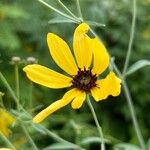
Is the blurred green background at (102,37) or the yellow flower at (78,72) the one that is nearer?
the yellow flower at (78,72)

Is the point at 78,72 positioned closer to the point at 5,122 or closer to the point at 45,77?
the point at 45,77

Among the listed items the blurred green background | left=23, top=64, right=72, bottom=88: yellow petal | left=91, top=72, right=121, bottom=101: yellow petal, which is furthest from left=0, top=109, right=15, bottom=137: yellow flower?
the blurred green background

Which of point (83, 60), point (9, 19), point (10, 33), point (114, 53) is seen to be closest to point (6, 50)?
point (10, 33)

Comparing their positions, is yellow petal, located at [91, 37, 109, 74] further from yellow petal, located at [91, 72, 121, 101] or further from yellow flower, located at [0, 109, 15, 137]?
yellow flower, located at [0, 109, 15, 137]

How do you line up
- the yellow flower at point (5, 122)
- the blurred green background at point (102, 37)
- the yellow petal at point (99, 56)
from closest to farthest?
the yellow petal at point (99, 56), the yellow flower at point (5, 122), the blurred green background at point (102, 37)

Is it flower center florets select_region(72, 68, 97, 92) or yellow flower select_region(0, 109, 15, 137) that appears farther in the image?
yellow flower select_region(0, 109, 15, 137)

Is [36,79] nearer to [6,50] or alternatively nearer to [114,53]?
[6,50]

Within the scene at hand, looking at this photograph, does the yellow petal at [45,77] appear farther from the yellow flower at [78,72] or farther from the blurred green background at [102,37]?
the blurred green background at [102,37]

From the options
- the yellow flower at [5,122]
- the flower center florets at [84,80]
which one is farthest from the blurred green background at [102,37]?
the flower center florets at [84,80]
